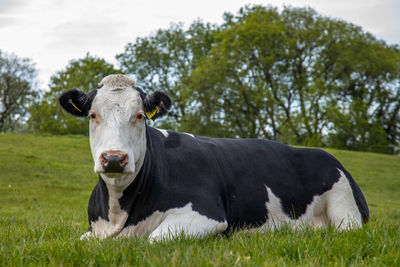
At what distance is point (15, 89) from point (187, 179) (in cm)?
4370

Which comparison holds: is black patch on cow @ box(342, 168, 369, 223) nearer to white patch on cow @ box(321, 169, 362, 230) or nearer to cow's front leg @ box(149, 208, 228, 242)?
white patch on cow @ box(321, 169, 362, 230)

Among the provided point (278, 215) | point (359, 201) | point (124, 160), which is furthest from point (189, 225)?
point (359, 201)

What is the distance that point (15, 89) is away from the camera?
43906mm

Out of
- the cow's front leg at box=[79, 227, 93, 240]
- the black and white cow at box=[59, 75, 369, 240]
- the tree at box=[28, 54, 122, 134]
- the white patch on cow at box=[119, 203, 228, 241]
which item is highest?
the tree at box=[28, 54, 122, 134]

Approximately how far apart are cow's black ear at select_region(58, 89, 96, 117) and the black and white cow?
0.04 feet

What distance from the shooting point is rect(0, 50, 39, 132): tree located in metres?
43.7

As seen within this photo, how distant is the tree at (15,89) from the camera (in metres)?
43.7

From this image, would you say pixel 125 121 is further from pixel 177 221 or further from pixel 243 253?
pixel 243 253

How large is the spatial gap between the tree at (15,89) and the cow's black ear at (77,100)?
41796 mm

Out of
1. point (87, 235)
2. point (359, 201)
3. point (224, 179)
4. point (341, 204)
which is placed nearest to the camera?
point (87, 235)

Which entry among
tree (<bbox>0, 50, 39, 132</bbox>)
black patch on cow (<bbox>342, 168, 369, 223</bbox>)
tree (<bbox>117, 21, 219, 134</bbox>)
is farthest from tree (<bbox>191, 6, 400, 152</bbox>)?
black patch on cow (<bbox>342, 168, 369, 223</bbox>)

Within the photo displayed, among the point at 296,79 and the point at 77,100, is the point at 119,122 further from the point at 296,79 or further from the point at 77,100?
the point at 296,79

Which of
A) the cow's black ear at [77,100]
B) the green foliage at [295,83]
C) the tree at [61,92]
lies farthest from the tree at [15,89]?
the cow's black ear at [77,100]

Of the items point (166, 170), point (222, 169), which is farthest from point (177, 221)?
point (222, 169)
